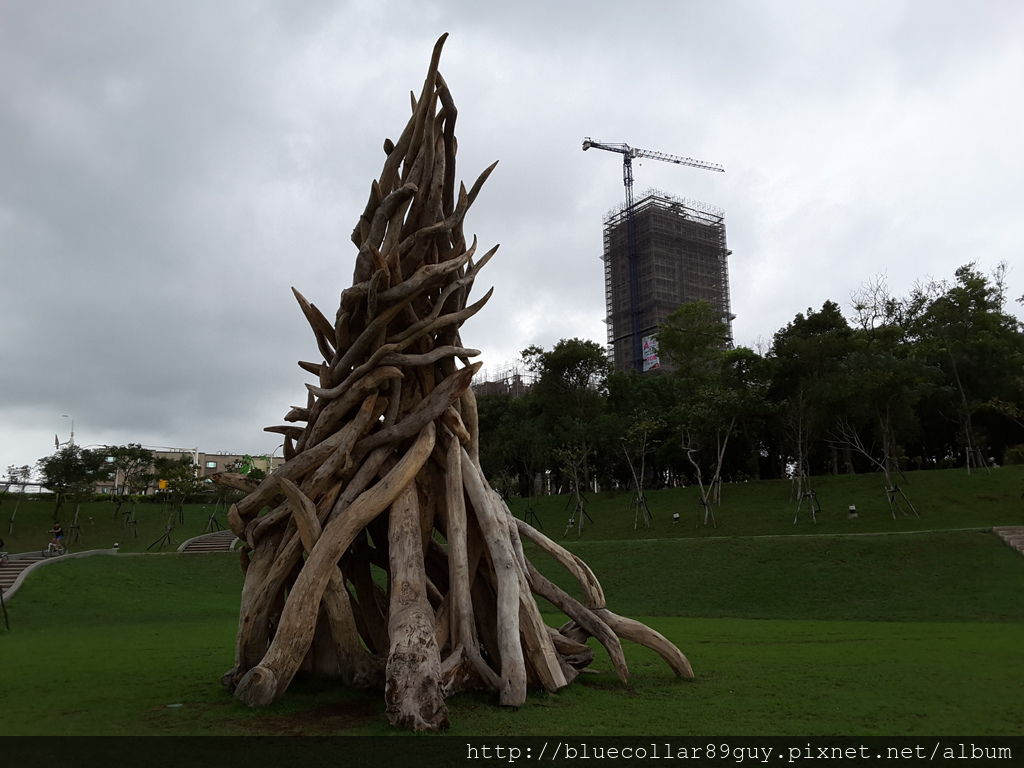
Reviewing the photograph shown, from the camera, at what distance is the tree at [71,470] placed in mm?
43531

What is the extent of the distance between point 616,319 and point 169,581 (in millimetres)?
90114

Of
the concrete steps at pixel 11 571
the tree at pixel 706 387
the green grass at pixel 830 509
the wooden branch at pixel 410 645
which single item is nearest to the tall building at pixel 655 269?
the tree at pixel 706 387

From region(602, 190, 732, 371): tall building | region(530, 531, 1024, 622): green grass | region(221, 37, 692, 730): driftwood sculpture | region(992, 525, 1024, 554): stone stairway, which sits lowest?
region(530, 531, 1024, 622): green grass

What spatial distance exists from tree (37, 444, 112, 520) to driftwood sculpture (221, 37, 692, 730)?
38.5 meters

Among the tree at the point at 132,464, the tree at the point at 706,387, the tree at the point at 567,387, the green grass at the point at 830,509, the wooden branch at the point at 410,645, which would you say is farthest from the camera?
the tree at the point at 132,464

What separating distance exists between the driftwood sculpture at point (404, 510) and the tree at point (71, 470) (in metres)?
38.5

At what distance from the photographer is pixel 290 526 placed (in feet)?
29.2

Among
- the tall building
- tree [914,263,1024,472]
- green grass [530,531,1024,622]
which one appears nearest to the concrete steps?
green grass [530,531,1024,622]

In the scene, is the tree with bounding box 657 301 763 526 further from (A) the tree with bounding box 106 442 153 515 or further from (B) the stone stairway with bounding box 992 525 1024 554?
(A) the tree with bounding box 106 442 153 515

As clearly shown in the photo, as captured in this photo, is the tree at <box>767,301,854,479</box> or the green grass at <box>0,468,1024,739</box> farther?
the tree at <box>767,301,854,479</box>

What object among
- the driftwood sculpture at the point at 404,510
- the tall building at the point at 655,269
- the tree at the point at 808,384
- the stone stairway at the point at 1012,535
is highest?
the tall building at the point at 655,269

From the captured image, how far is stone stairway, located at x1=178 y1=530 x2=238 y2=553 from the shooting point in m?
36.0

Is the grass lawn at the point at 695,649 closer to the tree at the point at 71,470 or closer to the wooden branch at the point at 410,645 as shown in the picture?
the wooden branch at the point at 410,645

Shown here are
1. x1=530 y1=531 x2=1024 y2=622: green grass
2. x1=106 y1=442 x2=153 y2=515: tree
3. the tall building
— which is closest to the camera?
x1=530 y1=531 x2=1024 y2=622: green grass
